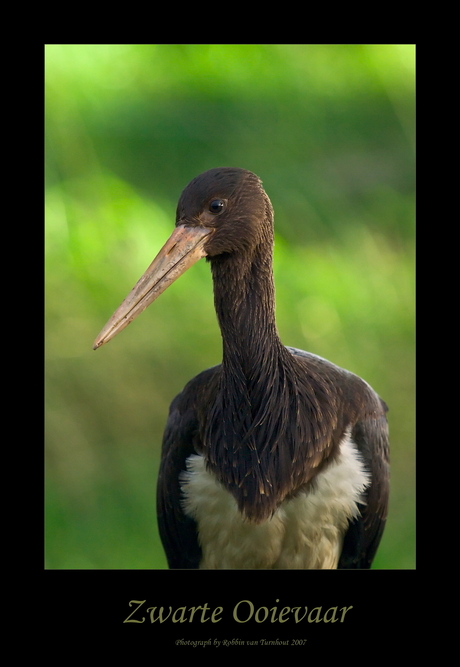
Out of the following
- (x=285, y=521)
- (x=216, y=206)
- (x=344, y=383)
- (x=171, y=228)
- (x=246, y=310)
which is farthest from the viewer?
(x=171, y=228)

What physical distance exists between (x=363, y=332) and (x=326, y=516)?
4667mm

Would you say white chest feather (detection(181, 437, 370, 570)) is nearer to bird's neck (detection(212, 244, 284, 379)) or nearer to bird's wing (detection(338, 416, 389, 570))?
bird's wing (detection(338, 416, 389, 570))

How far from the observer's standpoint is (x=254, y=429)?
3596mm

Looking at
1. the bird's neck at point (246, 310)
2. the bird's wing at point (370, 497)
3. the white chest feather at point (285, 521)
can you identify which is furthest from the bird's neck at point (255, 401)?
the bird's wing at point (370, 497)

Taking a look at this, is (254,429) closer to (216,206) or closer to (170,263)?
(170,263)

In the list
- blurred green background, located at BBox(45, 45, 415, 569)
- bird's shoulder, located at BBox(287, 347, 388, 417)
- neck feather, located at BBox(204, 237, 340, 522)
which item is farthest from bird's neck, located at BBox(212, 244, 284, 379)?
blurred green background, located at BBox(45, 45, 415, 569)

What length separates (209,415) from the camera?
3750 millimetres

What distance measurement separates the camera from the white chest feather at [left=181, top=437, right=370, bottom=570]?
145 inches

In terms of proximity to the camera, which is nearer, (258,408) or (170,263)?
(170,263)

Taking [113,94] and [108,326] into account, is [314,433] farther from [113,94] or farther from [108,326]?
[113,94]

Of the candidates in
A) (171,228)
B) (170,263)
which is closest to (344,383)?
(170,263)

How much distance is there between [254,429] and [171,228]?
401 cm

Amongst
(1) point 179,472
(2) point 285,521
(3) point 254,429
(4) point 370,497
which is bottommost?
(2) point 285,521
